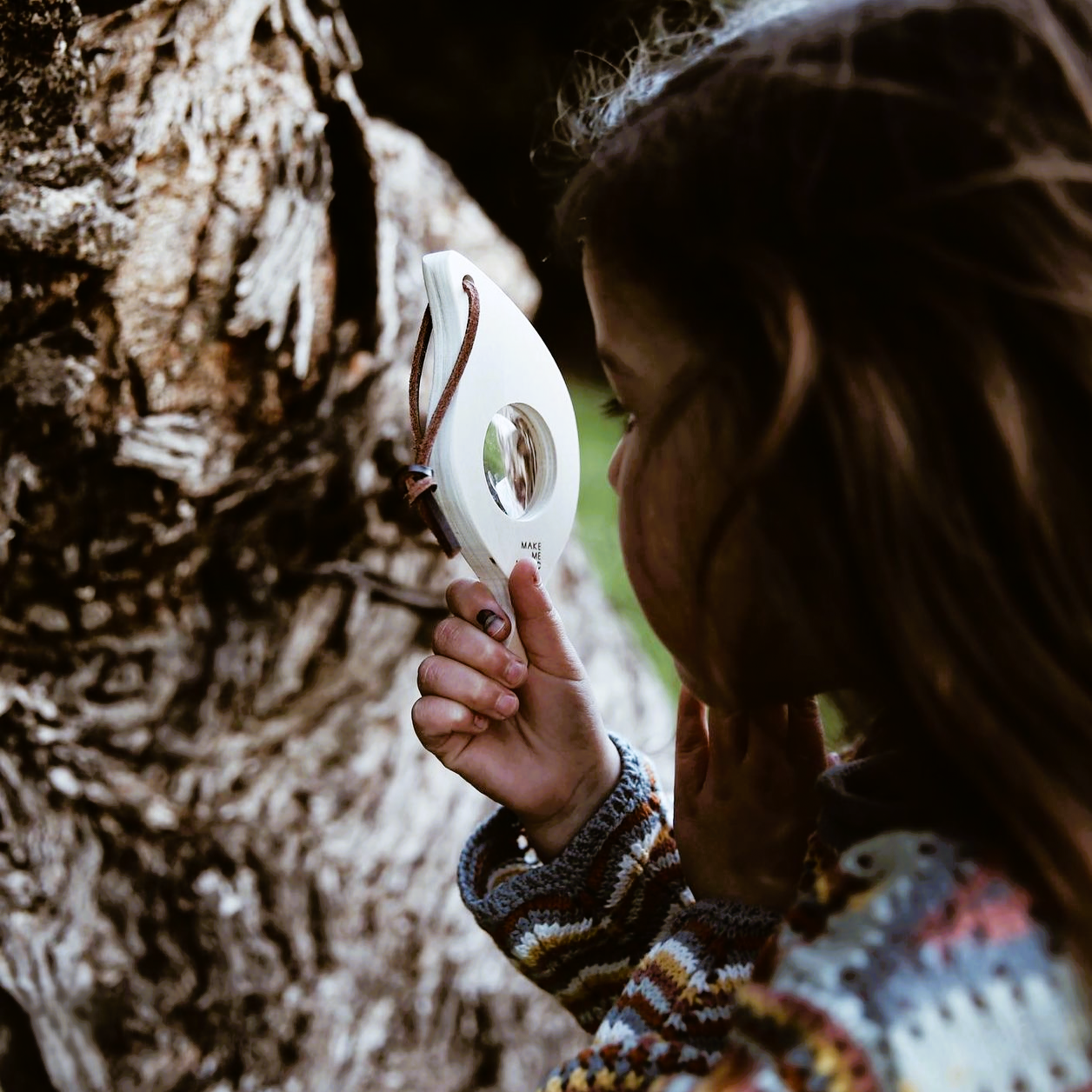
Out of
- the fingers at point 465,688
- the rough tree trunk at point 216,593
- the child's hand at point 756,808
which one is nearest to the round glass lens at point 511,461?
the fingers at point 465,688

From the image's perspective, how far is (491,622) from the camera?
2.62 ft

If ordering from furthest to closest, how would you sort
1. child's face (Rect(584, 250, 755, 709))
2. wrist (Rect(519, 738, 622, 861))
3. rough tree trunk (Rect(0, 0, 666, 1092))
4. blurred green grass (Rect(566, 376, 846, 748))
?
blurred green grass (Rect(566, 376, 846, 748)) → rough tree trunk (Rect(0, 0, 666, 1092)) → wrist (Rect(519, 738, 622, 861)) → child's face (Rect(584, 250, 755, 709))

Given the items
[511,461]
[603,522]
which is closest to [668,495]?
[511,461]

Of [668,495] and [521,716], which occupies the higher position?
[668,495]

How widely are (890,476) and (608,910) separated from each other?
459 mm

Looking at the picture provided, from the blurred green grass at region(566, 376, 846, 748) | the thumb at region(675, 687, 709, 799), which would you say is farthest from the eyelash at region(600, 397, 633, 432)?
the blurred green grass at region(566, 376, 846, 748)

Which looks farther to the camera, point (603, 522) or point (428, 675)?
point (603, 522)

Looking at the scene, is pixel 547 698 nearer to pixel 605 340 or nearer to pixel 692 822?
pixel 692 822

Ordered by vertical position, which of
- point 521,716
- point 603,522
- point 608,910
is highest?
point 521,716

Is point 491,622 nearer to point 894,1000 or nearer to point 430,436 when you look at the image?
point 430,436

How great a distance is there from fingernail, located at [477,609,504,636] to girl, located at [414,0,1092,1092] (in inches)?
7.2

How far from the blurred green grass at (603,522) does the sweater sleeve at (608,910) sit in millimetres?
824

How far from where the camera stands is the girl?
1.60 feet

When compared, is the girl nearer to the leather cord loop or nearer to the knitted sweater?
the knitted sweater
